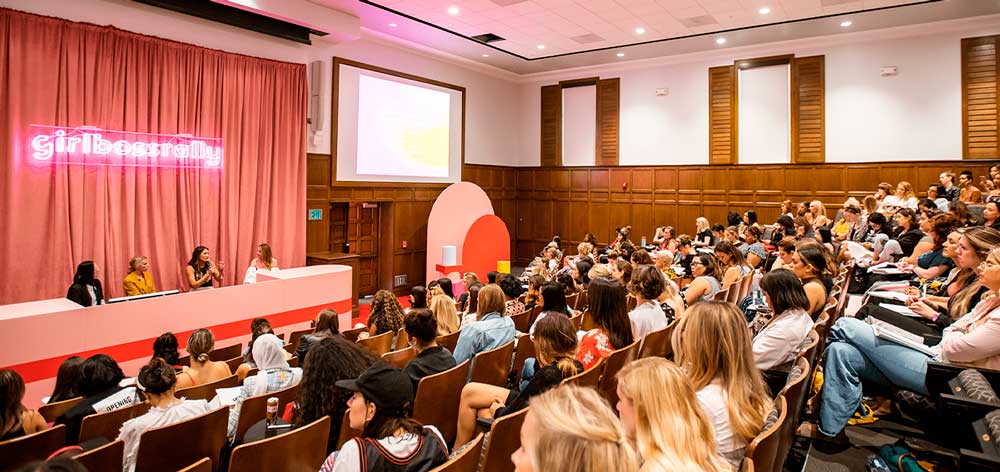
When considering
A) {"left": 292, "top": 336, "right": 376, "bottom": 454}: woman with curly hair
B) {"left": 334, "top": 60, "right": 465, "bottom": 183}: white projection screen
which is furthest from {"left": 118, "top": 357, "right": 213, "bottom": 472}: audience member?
{"left": 334, "top": 60, "right": 465, "bottom": 183}: white projection screen

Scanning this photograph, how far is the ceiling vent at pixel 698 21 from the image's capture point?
9.38 meters

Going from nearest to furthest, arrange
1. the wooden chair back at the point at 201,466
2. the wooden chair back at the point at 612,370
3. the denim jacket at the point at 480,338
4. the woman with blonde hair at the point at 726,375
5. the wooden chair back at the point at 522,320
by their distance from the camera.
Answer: the wooden chair back at the point at 201,466 → the woman with blonde hair at the point at 726,375 → the wooden chair back at the point at 612,370 → the denim jacket at the point at 480,338 → the wooden chair back at the point at 522,320

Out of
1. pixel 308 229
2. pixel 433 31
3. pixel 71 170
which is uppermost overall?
pixel 433 31

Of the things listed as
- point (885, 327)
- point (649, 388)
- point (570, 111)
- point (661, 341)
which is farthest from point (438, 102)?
point (649, 388)

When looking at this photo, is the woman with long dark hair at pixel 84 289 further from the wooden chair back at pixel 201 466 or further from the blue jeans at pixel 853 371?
the blue jeans at pixel 853 371

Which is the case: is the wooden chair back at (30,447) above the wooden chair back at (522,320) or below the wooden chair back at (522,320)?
below

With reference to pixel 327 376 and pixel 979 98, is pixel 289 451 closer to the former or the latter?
pixel 327 376

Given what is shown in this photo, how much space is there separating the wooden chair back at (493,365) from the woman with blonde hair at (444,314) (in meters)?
0.71

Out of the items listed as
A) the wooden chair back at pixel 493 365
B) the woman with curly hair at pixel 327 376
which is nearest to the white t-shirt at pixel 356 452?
the woman with curly hair at pixel 327 376

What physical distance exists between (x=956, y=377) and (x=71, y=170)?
8.65 metres

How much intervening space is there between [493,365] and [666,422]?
2.18 metres

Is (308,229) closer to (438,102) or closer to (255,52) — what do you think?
(255,52)

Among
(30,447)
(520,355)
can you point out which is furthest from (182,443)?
(520,355)

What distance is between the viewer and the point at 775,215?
11.4 metres
